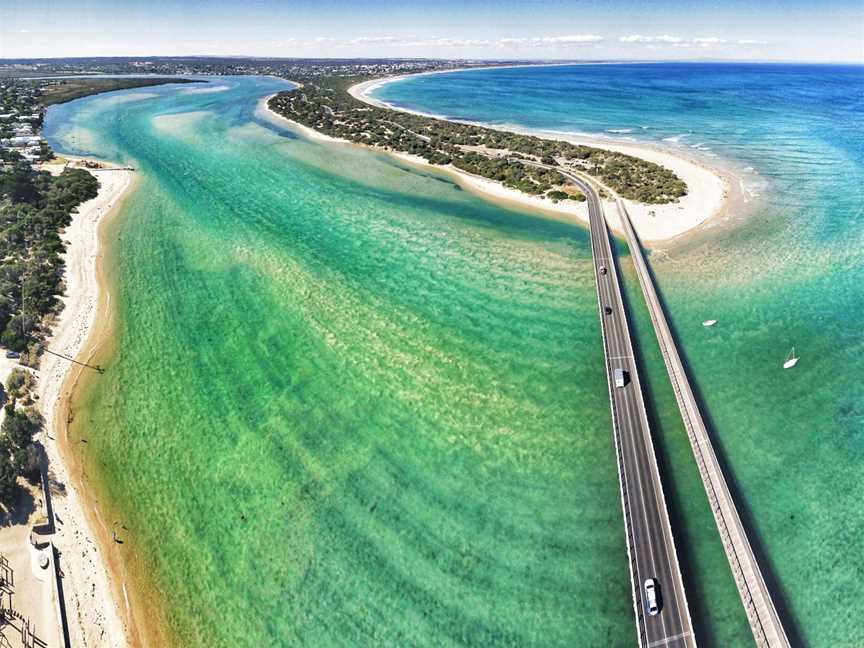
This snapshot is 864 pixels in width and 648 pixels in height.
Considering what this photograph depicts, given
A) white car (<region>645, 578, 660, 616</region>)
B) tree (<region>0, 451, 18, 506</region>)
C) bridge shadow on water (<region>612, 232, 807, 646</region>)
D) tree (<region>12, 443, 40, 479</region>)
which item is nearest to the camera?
white car (<region>645, 578, 660, 616</region>)

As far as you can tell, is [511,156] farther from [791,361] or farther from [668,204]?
[791,361]

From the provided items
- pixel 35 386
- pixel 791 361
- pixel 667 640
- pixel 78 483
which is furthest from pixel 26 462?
pixel 791 361

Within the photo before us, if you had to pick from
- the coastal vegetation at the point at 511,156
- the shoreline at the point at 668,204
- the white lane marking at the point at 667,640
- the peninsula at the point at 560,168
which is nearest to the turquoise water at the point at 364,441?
the white lane marking at the point at 667,640

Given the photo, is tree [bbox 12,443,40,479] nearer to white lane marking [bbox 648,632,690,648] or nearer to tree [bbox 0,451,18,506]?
tree [bbox 0,451,18,506]

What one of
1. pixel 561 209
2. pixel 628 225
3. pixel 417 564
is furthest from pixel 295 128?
pixel 417 564

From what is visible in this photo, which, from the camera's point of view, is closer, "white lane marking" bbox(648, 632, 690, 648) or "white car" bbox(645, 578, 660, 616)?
"white lane marking" bbox(648, 632, 690, 648)

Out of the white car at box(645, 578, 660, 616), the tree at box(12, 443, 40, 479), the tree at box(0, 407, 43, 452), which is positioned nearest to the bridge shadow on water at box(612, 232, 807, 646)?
the white car at box(645, 578, 660, 616)
